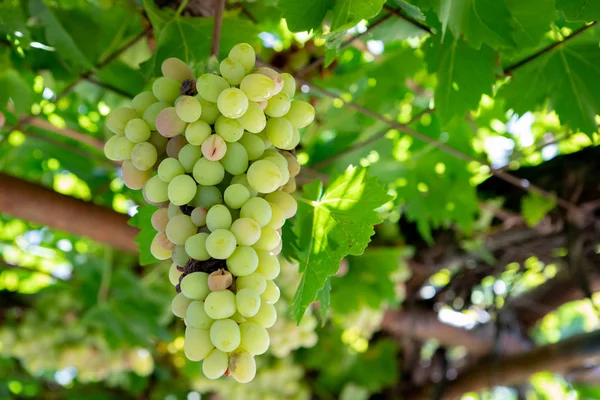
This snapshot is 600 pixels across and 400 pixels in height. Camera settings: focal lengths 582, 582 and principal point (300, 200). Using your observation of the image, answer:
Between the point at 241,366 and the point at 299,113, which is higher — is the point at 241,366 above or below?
below

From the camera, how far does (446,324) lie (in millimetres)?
1899

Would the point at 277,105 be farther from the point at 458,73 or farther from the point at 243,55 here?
the point at 458,73

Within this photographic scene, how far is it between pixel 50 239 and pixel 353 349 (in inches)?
41.4

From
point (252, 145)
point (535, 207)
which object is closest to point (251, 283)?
point (252, 145)

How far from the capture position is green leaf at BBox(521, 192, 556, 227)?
54.4 inches

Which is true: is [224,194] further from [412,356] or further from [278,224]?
[412,356]

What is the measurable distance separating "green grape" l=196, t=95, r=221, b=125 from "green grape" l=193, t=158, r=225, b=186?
4 cm

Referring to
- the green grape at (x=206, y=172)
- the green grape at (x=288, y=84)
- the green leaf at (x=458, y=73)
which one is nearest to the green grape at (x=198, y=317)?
the green grape at (x=206, y=172)

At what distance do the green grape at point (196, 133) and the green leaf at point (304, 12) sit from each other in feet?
0.59

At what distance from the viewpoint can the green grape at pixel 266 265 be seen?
50 centimetres

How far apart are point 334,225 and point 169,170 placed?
0.59ft

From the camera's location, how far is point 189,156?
Answer: 500 mm

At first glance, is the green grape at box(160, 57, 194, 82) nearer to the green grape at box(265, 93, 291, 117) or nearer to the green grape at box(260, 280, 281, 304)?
the green grape at box(265, 93, 291, 117)

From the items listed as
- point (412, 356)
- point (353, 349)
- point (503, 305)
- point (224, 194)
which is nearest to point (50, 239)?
point (353, 349)
